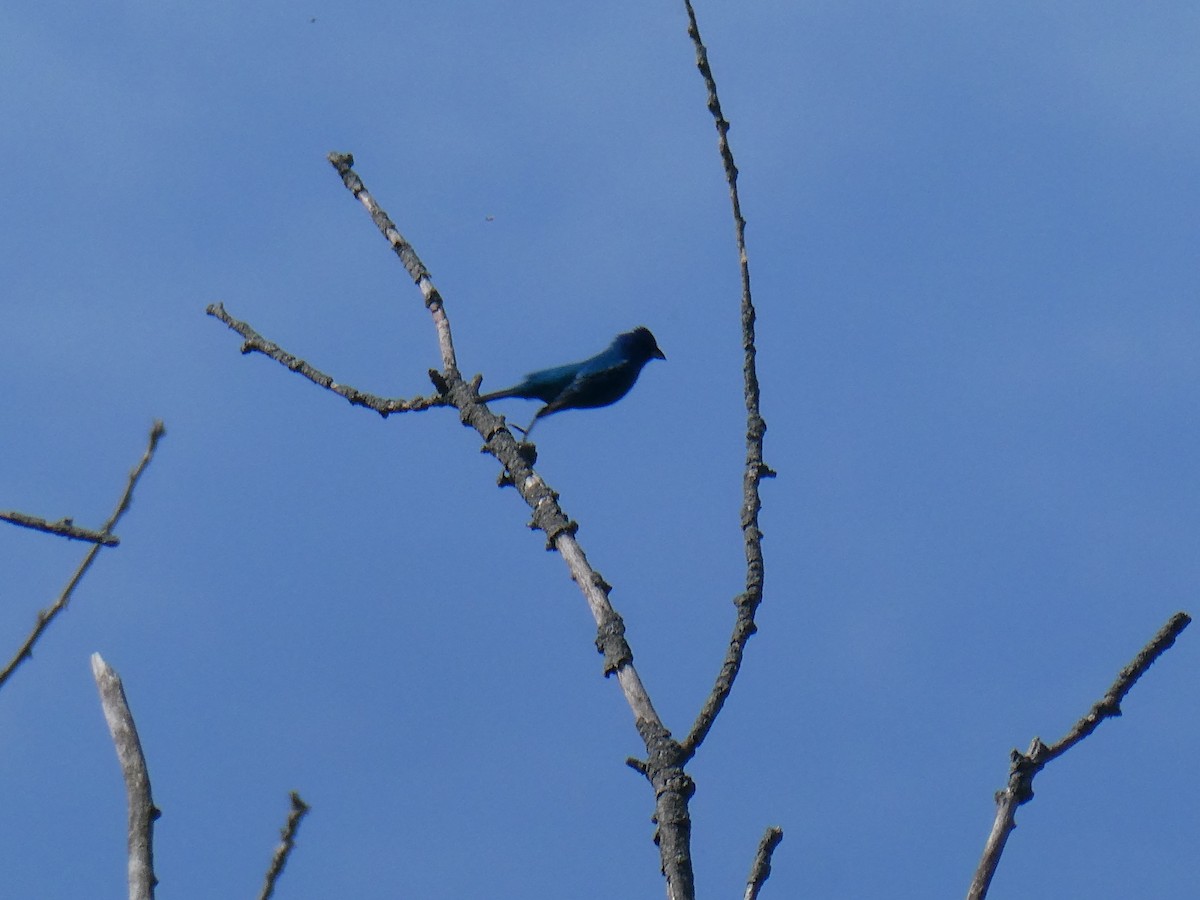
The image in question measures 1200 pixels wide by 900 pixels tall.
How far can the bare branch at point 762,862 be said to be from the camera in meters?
3.24

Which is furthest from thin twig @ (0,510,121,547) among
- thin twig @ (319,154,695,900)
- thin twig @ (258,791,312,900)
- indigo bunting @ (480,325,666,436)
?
indigo bunting @ (480,325,666,436)

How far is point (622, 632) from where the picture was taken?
349cm

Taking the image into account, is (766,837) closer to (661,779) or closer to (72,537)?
(661,779)

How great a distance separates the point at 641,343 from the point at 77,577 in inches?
336

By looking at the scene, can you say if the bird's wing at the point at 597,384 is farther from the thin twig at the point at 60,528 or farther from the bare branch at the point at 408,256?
the thin twig at the point at 60,528

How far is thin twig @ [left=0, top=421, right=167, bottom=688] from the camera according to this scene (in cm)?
379

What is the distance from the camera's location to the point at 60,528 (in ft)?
11.6

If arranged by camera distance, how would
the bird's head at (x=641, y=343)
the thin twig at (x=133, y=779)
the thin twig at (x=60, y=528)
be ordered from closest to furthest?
the thin twig at (x=133, y=779) → the thin twig at (x=60, y=528) → the bird's head at (x=641, y=343)

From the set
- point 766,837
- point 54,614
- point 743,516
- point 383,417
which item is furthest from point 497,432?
point 766,837

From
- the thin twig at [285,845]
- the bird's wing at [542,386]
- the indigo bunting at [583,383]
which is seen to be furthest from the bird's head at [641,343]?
the thin twig at [285,845]

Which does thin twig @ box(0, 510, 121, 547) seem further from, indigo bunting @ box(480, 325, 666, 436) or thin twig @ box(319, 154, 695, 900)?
indigo bunting @ box(480, 325, 666, 436)

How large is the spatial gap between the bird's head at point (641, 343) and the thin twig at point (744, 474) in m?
7.61

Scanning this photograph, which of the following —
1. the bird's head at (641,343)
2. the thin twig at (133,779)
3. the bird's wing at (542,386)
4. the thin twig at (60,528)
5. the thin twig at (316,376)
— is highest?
the bird's head at (641,343)

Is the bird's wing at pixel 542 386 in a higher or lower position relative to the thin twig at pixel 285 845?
higher
